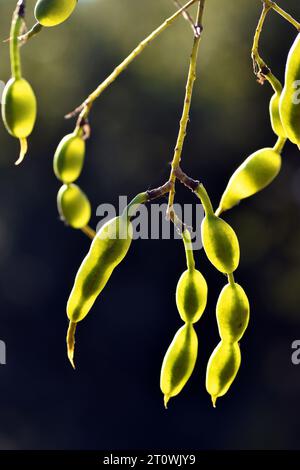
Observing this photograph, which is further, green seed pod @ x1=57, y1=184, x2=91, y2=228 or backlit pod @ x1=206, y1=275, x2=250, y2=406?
backlit pod @ x1=206, y1=275, x2=250, y2=406

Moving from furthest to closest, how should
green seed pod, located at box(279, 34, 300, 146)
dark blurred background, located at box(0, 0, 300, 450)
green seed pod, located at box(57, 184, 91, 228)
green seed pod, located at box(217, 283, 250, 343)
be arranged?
dark blurred background, located at box(0, 0, 300, 450) → green seed pod, located at box(217, 283, 250, 343) → green seed pod, located at box(279, 34, 300, 146) → green seed pod, located at box(57, 184, 91, 228)

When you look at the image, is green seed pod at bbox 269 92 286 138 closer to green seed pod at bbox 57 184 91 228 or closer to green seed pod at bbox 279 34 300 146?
green seed pod at bbox 279 34 300 146

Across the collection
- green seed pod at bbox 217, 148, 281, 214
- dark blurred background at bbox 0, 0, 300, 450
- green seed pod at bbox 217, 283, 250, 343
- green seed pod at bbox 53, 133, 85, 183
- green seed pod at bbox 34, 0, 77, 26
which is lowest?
green seed pod at bbox 217, 283, 250, 343

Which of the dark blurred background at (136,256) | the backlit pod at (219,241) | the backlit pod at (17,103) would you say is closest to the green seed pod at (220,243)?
the backlit pod at (219,241)

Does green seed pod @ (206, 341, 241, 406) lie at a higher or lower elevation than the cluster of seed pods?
lower

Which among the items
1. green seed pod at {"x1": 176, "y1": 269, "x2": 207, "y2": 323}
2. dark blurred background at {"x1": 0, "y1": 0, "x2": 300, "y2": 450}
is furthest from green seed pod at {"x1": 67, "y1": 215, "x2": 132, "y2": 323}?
dark blurred background at {"x1": 0, "y1": 0, "x2": 300, "y2": 450}

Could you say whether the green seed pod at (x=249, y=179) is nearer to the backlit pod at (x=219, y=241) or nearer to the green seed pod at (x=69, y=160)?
the backlit pod at (x=219, y=241)
